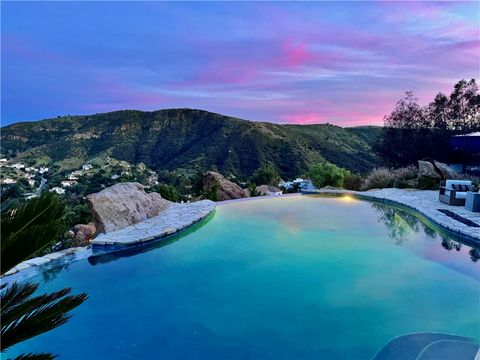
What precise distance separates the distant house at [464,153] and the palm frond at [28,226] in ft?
51.7

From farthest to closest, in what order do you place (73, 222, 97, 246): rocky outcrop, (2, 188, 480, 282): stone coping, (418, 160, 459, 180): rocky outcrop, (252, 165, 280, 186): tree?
(252, 165, 280, 186): tree → (418, 160, 459, 180): rocky outcrop → (73, 222, 97, 246): rocky outcrop → (2, 188, 480, 282): stone coping

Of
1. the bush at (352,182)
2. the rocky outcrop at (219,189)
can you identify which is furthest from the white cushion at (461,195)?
the rocky outcrop at (219,189)

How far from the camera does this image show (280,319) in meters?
4.20

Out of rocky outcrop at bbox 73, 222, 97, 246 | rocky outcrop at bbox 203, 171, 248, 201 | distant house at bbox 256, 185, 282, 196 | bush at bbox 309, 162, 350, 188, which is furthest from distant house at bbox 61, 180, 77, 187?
bush at bbox 309, 162, 350, 188

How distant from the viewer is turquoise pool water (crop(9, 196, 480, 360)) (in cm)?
372

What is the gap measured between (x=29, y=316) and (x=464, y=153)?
16644 millimetres

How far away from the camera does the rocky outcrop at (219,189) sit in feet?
40.1

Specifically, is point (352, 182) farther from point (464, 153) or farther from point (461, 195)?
point (461, 195)

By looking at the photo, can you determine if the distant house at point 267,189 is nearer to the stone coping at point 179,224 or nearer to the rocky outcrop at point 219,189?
the rocky outcrop at point 219,189

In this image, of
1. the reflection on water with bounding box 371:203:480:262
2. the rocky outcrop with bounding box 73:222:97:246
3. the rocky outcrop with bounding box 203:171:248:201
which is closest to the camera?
the reflection on water with bounding box 371:203:480:262

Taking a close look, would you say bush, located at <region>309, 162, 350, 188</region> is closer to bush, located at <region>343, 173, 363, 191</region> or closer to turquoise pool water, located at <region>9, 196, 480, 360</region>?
bush, located at <region>343, 173, 363, 191</region>

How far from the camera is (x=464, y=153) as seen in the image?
48.2 feet

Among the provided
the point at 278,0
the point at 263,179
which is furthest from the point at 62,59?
the point at 263,179

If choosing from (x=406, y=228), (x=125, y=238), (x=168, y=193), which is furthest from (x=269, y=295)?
(x=168, y=193)
